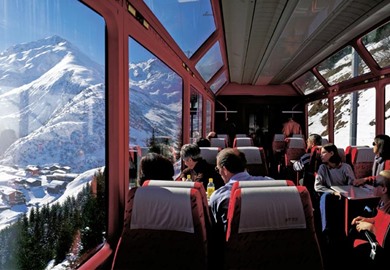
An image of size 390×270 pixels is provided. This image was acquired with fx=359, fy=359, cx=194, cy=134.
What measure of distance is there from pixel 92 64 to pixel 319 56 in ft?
17.5

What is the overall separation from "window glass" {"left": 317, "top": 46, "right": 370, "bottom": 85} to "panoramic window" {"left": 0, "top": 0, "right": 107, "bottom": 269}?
4957 millimetres

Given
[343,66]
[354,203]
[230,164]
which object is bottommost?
[354,203]

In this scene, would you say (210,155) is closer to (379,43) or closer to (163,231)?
(379,43)

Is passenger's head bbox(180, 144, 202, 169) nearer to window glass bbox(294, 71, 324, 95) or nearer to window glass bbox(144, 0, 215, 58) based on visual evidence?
window glass bbox(144, 0, 215, 58)

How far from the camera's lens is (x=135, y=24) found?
2.32 meters

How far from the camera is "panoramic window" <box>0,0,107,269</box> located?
4.24ft

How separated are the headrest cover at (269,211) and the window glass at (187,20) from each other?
1746mm

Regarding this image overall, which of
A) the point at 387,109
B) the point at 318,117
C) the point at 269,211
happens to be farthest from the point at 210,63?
the point at 269,211

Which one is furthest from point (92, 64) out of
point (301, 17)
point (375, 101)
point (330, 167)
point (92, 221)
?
point (375, 101)

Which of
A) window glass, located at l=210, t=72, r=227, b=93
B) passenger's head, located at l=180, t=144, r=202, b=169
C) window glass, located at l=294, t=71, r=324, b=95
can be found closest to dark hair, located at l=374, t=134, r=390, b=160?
passenger's head, located at l=180, t=144, r=202, b=169

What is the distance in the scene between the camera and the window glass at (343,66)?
5.94 meters

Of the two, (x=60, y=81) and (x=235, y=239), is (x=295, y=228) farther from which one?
(x=60, y=81)

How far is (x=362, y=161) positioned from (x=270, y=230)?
3694 mm

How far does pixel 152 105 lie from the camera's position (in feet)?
11.9
